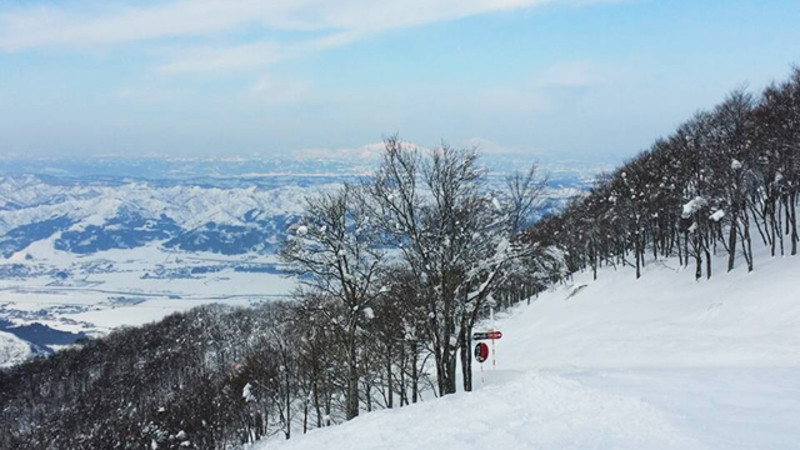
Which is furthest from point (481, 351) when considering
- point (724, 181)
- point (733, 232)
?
point (733, 232)

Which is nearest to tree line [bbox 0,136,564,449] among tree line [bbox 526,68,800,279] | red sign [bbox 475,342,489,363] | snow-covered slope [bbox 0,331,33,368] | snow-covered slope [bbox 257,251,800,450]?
red sign [bbox 475,342,489,363]

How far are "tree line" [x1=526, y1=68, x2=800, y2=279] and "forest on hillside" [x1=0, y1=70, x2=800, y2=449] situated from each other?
0.16m

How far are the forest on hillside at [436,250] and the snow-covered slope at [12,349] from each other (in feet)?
299

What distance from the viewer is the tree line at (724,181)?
121 ft

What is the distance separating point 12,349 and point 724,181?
197m

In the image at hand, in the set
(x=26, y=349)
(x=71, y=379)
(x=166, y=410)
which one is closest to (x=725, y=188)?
(x=166, y=410)

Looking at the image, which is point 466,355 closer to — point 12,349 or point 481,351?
point 481,351

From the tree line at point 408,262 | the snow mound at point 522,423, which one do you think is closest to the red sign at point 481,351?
the tree line at point 408,262

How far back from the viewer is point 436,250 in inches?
798

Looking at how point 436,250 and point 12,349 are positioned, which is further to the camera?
point 12,349

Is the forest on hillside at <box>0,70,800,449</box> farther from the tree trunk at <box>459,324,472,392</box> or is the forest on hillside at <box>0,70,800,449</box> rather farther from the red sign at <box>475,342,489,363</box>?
the red sign at <box>475,342,489,363</box>

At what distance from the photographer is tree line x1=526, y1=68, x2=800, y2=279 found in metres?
36.9

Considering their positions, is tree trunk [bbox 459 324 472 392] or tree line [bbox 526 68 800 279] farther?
tree line [bbox 526 68 800 279]

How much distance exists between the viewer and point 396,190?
810 inches
